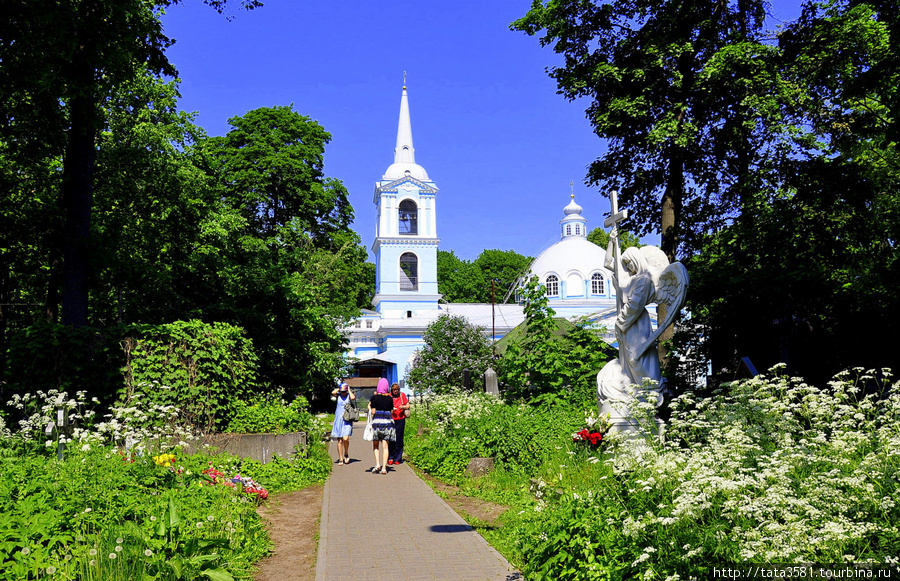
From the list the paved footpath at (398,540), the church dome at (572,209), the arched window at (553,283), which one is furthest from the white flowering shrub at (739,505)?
the church dome at (572,209)

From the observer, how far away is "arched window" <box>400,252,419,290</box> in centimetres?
5572

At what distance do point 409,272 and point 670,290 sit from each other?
155ft

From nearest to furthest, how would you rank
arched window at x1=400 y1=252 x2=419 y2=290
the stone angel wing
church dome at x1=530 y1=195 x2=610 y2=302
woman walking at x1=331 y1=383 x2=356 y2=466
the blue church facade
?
1. the stone angel wing
2. woman walking at x1=331 y1=383 x2=356 y2=466
3. the blue church facade
4. arched window at x1=400 y1=252 x2=419 y2=290
5. church dome at x1=530 y1=195 x2=610 y2=302

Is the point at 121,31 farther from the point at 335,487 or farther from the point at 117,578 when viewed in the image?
the point at 117,578

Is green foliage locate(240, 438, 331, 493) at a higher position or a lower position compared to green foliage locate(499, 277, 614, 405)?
lower

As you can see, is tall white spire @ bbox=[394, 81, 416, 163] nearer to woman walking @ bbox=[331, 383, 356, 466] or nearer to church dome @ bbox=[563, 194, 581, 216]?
church dome @ bbox=[563, 194, 581, 216]

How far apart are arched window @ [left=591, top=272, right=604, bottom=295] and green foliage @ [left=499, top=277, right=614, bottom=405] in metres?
47.2

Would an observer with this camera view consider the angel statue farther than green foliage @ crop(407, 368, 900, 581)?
Yes

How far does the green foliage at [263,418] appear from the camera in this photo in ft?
39.2

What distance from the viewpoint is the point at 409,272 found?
186 ft

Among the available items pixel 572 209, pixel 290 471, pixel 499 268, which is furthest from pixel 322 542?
pixel 499 268

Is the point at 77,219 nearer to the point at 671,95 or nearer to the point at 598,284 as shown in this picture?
the point at 671,95

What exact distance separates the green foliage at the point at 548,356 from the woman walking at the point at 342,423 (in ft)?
11.3

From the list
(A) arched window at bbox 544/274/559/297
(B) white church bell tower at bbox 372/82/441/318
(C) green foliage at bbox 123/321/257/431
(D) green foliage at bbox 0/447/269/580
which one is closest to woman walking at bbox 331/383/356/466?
(C) green foliage at bbox 123/321/257/431
